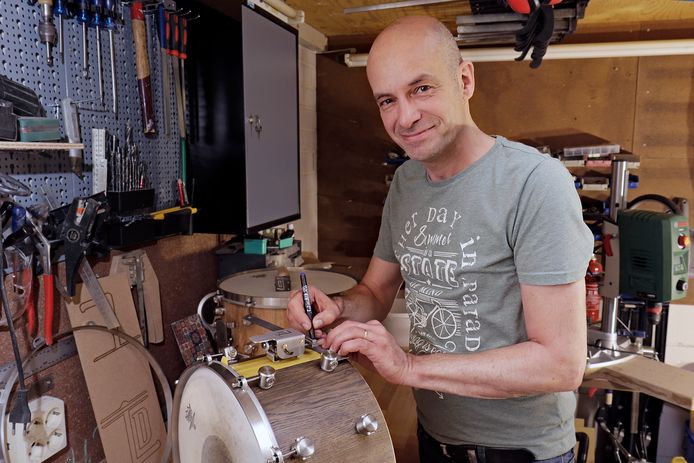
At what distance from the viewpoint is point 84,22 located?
1496mm

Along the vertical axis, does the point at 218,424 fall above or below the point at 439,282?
below

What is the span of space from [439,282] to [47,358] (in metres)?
1.08

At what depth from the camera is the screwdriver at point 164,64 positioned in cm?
181

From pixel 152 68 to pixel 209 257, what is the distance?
2.81 feet

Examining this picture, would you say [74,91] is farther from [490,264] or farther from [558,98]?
[558,98]

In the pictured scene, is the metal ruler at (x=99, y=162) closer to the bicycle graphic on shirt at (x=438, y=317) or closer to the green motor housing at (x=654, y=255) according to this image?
the bicycle graphic on shirt at (x=438, y=317)

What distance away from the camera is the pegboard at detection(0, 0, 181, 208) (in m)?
1.30

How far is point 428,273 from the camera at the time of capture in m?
1.28

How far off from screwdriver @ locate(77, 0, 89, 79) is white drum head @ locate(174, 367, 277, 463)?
964mm

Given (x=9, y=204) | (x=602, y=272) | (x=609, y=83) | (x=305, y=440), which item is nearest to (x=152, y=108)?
(x=9, y=204)

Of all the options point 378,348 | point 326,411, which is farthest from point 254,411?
point 378,348

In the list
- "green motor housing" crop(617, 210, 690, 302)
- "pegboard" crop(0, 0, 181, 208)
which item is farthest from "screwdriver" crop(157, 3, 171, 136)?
"green motor housing" crop(617, 210, 690, 302)

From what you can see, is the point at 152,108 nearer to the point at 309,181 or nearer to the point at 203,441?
the point at 203,441

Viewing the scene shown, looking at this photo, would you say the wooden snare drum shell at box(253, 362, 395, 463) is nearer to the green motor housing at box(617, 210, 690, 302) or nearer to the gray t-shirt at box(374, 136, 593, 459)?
the gray t-shirt at box(374, 136, 593, 459)
